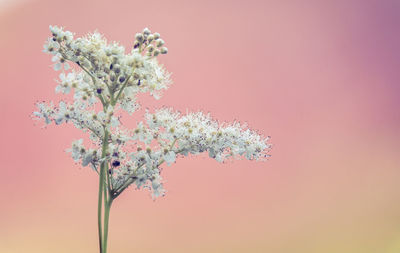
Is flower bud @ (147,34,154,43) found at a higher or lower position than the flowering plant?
higher

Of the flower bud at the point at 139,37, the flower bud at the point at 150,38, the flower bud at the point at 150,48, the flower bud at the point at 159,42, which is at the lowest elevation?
the flower bud at the point at 150,48

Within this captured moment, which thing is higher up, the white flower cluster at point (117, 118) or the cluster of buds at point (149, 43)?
the cluster of buds at point (149, 43)

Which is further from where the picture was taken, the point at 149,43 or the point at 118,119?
the point at 149,43

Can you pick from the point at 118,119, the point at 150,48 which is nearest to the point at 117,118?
the point at 118,119

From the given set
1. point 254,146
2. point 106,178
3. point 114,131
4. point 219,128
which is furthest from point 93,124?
point 254,146

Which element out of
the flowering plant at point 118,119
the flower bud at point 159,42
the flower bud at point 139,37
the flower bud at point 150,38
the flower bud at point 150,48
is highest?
the flower bud at point 139,37

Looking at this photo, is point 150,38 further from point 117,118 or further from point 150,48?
point 117,118

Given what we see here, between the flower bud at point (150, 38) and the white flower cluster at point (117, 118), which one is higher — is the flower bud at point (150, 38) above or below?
above

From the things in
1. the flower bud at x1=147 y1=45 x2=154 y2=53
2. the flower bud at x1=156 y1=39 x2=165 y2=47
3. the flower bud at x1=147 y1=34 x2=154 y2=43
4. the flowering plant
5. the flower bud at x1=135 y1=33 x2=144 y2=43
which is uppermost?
the flower bud at x1=135 y1=33 x2=144 y2=43
